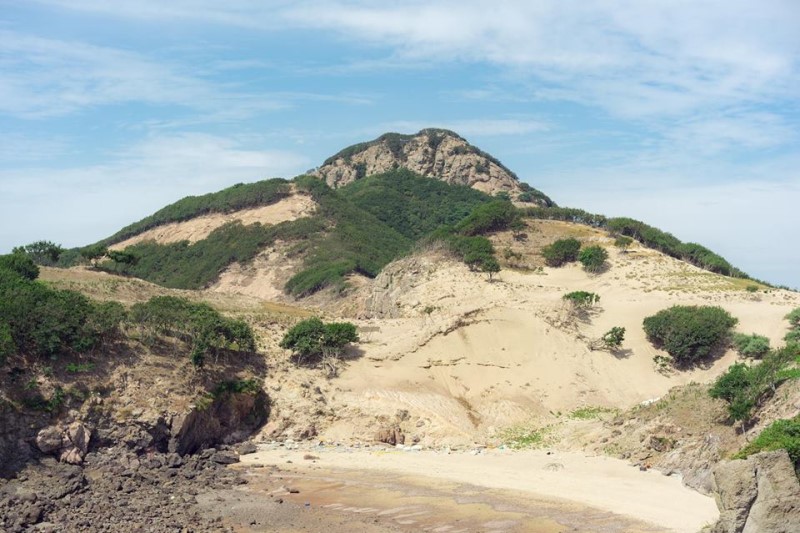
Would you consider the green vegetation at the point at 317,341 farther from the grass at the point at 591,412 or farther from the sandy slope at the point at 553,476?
the grass at the point at 591,412

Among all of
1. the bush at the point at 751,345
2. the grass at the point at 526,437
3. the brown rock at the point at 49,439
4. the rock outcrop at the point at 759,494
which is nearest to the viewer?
the rock outcrop at the point at 759,494

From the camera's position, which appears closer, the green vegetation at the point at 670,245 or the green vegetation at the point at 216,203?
the green vegetation at the point at 670,245

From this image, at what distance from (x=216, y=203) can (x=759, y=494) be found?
305 feet

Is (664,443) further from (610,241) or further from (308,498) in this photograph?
(610,241)

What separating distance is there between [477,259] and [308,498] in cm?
2793

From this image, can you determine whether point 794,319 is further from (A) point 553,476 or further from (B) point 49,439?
(B) point 49,439

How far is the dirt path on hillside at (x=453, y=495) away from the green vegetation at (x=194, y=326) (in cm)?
580

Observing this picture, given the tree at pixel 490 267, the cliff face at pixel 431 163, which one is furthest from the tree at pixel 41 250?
the cliff face at pixel 431 163

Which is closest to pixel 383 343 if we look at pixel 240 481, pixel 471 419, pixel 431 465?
pixel 471 419

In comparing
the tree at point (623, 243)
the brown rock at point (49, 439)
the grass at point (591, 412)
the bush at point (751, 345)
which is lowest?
the grass at point (591, 412)

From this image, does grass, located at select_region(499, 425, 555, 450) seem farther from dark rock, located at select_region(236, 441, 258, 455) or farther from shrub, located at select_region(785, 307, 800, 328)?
shrub, located at select_region(785, 307, 800, 328)

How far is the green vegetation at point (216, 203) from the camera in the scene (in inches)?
3903

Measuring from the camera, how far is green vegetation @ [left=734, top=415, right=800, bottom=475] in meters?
16.1

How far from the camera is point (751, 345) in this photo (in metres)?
41.2
